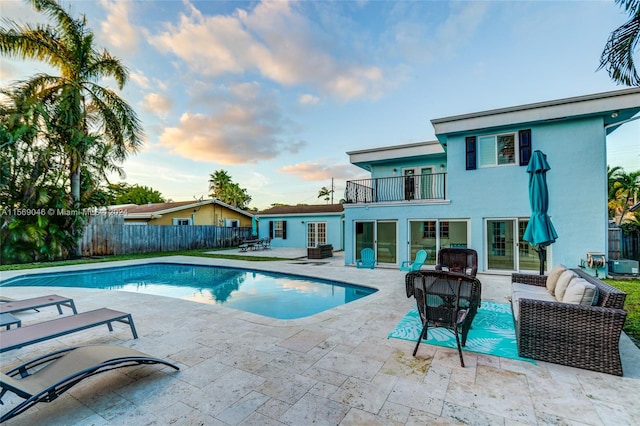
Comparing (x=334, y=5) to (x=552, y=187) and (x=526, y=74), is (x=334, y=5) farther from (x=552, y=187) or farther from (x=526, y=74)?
(x=552, y=187)

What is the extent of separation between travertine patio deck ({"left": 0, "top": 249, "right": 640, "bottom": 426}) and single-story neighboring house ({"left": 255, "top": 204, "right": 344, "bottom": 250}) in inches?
586

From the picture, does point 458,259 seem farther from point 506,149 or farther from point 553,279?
point 506,149

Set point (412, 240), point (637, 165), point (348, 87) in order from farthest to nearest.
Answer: point (637, 165), point (348, 87), point (412, 240)

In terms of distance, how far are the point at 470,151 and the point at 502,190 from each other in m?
1.79

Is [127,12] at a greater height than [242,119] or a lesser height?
greater

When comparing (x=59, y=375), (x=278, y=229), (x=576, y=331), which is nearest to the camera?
(x=59, y=375)

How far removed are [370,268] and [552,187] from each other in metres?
6.78

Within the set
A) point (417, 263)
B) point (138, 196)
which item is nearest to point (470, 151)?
point (417, 263)

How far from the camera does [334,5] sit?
9.44m

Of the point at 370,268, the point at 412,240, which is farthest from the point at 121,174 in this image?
the point at 412,240

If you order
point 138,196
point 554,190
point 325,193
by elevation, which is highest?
point 325,193

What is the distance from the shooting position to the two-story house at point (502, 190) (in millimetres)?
8961

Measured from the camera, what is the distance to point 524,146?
32.1 ft

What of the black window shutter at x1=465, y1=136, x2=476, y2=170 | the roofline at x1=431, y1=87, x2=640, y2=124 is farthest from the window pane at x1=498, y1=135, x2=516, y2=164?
the roofline at x1=431, y1=87, x2=640, y2=124
